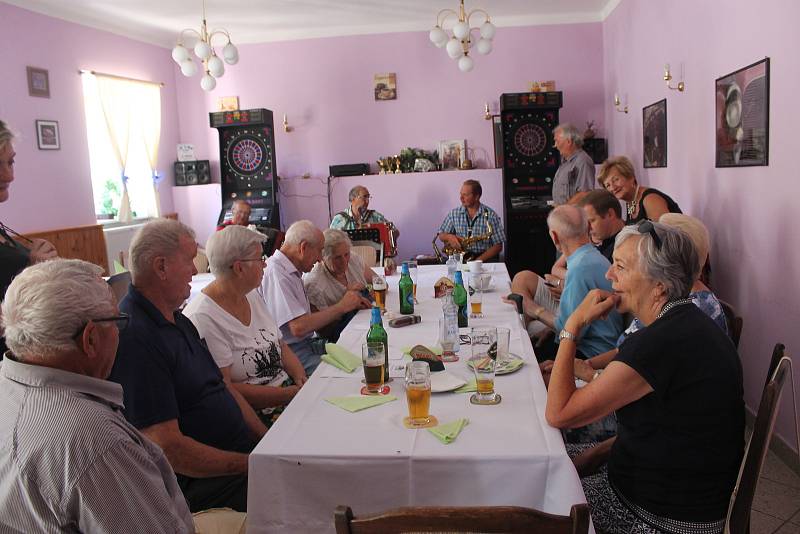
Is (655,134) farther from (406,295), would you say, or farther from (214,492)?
(214,492)

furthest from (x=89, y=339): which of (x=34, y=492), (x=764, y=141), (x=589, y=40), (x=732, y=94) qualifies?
(x=589, y=40)

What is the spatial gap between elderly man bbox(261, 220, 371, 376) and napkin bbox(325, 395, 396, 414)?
3.71ft

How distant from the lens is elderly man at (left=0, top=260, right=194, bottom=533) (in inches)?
46.3

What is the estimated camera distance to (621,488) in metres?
1.77

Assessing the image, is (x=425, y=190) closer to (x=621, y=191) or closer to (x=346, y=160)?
(x=346, y=160)

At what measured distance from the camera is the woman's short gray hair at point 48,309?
50.1 inches

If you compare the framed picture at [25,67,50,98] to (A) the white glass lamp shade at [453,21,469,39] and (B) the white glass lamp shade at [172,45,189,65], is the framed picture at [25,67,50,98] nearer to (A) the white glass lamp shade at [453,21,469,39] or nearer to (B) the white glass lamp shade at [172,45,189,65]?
(B) the white glass lamp shade at [172,45,189,65]

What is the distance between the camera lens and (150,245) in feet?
6.61

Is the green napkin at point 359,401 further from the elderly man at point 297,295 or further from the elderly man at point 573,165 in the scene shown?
the elderly man at point 573,165

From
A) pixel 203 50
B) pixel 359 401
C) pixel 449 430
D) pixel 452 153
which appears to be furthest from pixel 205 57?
pixel 449 430

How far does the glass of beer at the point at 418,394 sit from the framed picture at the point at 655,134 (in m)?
4.06

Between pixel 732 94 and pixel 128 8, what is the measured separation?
5.58 m

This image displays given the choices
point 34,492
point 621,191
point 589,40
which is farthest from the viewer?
point 589,40

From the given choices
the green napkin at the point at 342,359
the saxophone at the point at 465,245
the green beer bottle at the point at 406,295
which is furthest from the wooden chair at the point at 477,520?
the saxophone at the point at 465,245
